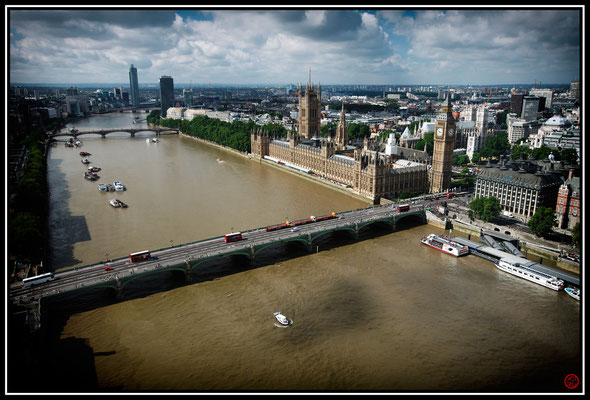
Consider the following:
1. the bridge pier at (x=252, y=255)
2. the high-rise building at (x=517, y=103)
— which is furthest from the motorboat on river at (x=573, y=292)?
the high-rise building at (x=517, y=103)

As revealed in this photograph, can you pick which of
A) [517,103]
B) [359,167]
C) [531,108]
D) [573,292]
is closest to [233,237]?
[359,167]

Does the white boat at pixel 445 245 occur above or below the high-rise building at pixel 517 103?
below


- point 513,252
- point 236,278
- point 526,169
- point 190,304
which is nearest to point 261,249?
point 236,278

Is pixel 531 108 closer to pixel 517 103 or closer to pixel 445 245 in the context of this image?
pixel 517 103

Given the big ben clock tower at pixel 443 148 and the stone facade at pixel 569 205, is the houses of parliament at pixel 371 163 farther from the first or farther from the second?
the stone facade at pixel 569 205

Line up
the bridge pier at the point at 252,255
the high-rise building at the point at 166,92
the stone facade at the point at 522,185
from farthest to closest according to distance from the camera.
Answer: the high-rise building at the point at 166,92, the stone facade at the point at 522,185, the bridge pier at the point at 252,255

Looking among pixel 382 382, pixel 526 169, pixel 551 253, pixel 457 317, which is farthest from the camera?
pixel 526 169

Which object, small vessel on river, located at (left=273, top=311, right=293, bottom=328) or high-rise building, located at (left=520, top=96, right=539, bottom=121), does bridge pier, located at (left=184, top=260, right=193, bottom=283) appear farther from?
high-rise building, located at (left=520, top=96, right=539, bottom=121)

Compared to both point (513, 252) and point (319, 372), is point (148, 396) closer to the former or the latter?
point (319, 372)
